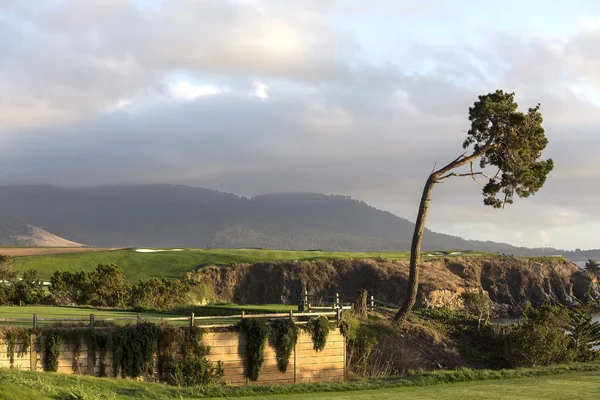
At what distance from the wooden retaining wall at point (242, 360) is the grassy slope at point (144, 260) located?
40401 mm

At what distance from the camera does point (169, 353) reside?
94.1 ft

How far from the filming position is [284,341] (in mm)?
31094

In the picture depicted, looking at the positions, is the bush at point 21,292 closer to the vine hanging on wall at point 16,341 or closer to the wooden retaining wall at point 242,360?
the wooden retaining wall at point 242,360

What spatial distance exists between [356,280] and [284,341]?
156 ft

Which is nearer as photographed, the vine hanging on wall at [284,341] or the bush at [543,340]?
the vine hanging on wall at [284,341]

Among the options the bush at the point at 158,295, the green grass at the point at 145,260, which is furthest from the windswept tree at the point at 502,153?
the green grass at the point at 145,260

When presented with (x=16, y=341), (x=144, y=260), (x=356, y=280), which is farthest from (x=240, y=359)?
(x=144, y=260)

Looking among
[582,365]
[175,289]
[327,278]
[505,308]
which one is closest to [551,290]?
[505,308]

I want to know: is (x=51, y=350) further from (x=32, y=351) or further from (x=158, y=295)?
(x=158, y=295)

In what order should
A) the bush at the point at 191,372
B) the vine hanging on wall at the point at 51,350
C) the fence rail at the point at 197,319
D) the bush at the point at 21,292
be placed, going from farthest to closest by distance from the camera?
the bush at the point at 21,292 → the bush at the point at 191,372 → the fence rail at the point at 197,319 → the vine hanging on wall at the point at 51,350

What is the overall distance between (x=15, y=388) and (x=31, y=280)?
4240 cm

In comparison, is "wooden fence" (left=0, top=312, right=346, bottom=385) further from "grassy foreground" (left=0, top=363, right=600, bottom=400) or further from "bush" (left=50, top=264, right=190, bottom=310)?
"bush" (left=50, top=264, right=190, bottom=310)

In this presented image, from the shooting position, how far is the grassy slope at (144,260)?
7231 cm

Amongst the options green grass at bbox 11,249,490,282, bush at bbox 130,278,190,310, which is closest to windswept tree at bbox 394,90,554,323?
bush at bbox 130,278,190,310
